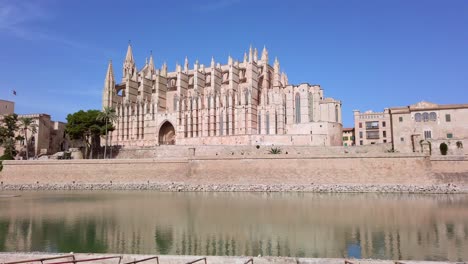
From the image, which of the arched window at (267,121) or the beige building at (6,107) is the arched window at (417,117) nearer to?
the arched window at (267,121)

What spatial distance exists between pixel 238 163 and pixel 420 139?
17299mm

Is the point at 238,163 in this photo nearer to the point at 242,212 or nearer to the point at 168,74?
the point at 242,212

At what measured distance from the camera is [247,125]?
48.2 metres

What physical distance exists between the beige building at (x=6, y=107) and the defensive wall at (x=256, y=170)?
20801 millimetres

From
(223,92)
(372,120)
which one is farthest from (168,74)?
(372,120)

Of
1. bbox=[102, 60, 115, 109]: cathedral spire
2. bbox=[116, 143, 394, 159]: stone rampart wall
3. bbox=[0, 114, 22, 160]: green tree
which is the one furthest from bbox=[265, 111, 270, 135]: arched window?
bbox=[0, 114, 22, 160]: green tree

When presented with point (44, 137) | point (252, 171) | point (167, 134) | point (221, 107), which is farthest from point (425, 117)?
point (44, 137)

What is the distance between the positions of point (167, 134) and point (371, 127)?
29.0m

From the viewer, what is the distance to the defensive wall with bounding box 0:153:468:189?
29.3 metres

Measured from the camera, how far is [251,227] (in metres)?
15.4

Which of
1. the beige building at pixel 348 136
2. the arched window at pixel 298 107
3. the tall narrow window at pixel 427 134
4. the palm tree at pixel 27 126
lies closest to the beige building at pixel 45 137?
the palm tree at pixel 27 126

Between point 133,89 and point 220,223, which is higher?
point 133,89

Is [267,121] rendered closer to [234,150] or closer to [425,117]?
[234,150]

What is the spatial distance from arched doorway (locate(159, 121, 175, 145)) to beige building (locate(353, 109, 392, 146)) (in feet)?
85.8
